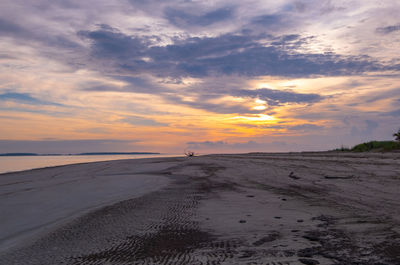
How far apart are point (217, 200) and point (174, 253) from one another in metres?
4.08

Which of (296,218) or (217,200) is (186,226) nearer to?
(296,218)

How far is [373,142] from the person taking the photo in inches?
1173

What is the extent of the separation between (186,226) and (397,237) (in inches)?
131

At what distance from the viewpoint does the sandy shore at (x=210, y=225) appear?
396 cm

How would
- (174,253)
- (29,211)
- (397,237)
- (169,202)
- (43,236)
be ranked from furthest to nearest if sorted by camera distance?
(169,202)
(29,211)
(43,236)
(397,237)
(174,253)

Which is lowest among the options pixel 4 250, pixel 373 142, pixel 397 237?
pixel 4 250

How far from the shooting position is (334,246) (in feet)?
13.4

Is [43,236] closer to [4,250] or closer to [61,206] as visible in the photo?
[4,250]

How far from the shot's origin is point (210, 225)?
5586mm

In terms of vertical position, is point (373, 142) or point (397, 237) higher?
point (373, 142)

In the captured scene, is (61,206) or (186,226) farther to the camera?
(61,206)

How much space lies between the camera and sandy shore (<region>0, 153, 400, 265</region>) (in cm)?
396

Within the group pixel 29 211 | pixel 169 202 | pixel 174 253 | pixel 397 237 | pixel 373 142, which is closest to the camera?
pixel 174 253

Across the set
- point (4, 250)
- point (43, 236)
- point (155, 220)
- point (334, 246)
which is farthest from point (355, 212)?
point (4, 250)
